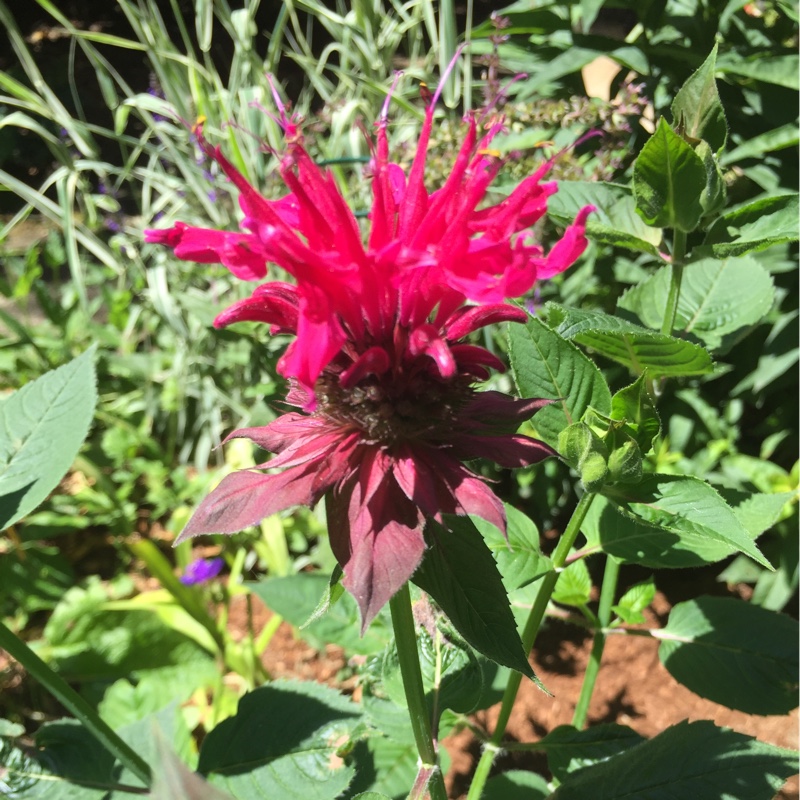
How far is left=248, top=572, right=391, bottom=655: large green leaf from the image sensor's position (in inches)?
36.7

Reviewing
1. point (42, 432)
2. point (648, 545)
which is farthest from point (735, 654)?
point (42, 432)

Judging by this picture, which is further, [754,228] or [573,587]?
[573,587]

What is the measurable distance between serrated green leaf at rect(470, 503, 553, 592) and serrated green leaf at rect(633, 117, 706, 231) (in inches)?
13.2

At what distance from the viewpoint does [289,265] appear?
1.77 feet

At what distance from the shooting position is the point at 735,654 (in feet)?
2.74

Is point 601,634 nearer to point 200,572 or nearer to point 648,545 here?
point 648,545

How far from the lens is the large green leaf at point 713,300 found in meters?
0.81

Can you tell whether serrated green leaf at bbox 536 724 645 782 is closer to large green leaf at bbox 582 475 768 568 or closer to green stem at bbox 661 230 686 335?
large green leaf at bbox 582 475 768 568

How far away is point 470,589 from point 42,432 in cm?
51

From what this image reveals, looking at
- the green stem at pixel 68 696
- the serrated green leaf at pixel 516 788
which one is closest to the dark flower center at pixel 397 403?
the green stem at pixel 68 696

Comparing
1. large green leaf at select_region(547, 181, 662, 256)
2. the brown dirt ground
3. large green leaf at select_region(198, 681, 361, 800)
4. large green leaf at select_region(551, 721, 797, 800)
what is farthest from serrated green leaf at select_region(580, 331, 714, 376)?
the brown dirt ground

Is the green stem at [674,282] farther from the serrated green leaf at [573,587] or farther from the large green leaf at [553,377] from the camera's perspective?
the serrated green leaf at [573,587]

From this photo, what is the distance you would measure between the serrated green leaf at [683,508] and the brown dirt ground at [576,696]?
87cm

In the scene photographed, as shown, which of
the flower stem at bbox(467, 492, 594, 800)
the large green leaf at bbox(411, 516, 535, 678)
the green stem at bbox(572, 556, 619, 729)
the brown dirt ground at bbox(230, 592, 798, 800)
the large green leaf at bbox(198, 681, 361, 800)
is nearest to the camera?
the large green leaf at bbox(411, 516, 535, 678)
